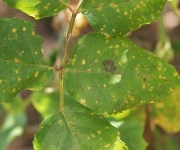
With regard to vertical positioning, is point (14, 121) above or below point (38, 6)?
below

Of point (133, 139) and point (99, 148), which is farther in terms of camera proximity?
point (133, 139)

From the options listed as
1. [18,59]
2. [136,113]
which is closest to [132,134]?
[136,113]

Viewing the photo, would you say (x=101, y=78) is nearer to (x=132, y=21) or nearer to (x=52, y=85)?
(x=132, y=21)

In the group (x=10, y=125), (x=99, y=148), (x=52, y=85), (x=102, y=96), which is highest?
(x=102, y=96)

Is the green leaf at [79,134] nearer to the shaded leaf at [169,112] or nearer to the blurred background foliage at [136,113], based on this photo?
the blurred background foliage at [136,113]

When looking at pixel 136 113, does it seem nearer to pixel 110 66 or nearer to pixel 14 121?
pixel 14 121

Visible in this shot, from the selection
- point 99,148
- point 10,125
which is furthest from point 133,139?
point 10,125

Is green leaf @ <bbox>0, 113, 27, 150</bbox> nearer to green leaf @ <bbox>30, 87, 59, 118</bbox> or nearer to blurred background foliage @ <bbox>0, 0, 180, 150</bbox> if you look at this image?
blurred background foliage @ <bbox>0, 0, 180, 150</bbox>
